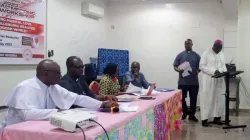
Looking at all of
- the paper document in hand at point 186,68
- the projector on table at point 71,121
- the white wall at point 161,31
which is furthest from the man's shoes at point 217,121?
the projector on table at point 71,121

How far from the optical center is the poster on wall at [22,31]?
4.08m

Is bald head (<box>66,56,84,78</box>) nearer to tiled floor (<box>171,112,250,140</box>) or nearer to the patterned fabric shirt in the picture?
the patterned fabric shirt

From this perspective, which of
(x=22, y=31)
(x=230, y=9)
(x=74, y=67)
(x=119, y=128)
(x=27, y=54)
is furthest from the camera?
(x=230, y=9)

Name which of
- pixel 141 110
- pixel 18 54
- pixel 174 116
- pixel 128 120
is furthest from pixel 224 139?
pixel 18 54

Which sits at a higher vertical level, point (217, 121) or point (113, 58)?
point (113, 58)

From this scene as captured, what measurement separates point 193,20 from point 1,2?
4.39m

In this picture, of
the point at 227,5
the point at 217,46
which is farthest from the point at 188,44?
the point at 227,5

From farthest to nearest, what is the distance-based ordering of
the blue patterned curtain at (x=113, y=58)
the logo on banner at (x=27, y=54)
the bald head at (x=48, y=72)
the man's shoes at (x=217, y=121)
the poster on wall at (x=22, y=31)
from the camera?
the blue patterned curtain at (x=113, y=58) < the man's shoes at (x=217, y=121) < the logo on banner at (x=27, y=54) < the poster on wall at (x=22, y=31) < the bald head at (x=48, y=72)

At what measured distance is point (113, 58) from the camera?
677cm

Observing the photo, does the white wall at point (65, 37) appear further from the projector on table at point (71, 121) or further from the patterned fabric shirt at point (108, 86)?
the projector on table at point (71, 121)

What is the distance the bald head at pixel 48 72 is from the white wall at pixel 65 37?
2166 mm

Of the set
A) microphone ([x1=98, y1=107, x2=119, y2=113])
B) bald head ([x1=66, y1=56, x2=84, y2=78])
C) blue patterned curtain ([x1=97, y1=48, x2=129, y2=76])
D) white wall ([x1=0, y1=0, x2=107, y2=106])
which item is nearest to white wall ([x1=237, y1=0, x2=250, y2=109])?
blue patterned curtain ([x1=97, y1=48, x2=129, y2=76])

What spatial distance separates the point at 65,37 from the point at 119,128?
3.89 meters

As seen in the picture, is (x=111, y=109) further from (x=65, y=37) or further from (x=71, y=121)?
(x=65, y=37)
